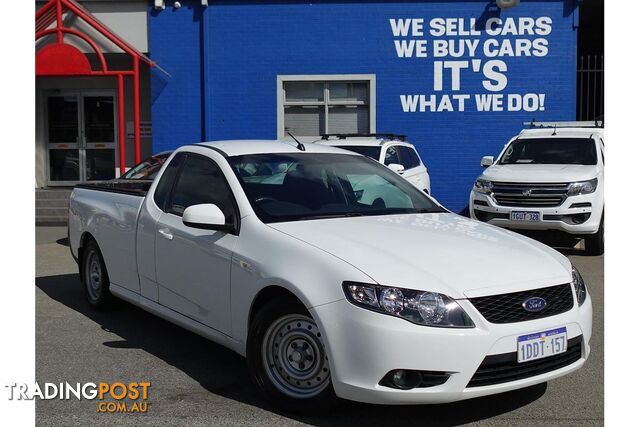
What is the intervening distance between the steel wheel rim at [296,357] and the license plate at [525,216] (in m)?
6.77

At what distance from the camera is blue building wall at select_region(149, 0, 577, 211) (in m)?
14.7

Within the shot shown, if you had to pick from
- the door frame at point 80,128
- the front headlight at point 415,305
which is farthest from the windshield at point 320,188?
the door frame at point 80,128

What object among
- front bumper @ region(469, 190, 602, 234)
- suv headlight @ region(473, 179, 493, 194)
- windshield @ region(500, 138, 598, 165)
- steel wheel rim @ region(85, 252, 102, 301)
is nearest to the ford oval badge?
steel wheel rim @ region(85, 252, 102, 301)

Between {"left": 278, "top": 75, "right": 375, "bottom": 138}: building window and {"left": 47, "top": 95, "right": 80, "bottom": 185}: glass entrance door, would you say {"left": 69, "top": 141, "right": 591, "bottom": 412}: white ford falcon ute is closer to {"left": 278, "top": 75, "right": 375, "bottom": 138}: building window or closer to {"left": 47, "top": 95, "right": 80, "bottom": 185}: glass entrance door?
{"left": 278, "top": 75, "right": 375, "bottom": 138}: building window

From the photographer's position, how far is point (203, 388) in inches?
180

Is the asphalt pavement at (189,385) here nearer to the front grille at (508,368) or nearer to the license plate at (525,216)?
the front grille at (508,368)

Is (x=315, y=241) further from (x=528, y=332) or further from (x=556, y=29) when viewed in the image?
(x=556, y=29)

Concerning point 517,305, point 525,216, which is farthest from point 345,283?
point 525,216

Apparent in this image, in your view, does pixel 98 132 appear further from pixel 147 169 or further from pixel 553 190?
pixel 553 190

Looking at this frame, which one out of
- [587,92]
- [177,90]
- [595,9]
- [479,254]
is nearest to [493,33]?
[587,92]

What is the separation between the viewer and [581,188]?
32.5 ft

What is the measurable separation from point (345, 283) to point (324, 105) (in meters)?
11.9

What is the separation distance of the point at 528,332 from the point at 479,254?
0.55 m

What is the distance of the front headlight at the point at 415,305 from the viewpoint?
3547mm
